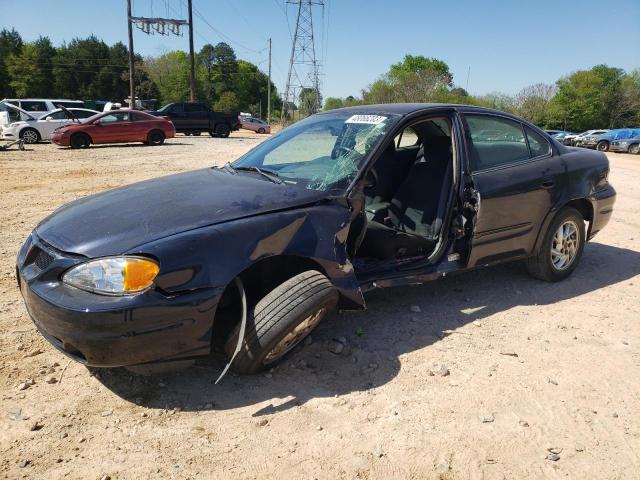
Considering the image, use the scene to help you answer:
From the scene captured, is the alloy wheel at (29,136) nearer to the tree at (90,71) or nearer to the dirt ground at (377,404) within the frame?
the dirt ground at (377,404)

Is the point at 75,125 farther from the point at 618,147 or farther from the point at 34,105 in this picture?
the point at 618,147

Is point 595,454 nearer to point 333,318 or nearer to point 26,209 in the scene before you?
point 333,318

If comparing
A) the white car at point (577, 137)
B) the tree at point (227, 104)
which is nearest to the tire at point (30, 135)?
the white car at point (577, 137)

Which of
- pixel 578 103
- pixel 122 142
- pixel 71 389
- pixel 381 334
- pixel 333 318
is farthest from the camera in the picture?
pixel 578 103

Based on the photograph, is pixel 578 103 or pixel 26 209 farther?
pixel 578 103

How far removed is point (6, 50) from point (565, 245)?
69328mm

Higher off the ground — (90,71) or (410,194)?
(90,71)

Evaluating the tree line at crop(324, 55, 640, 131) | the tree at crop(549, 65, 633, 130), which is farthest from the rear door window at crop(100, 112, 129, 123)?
the tree at crop(549, 65, 633, 130)

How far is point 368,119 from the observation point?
3.58 m

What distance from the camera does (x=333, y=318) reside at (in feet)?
11.9

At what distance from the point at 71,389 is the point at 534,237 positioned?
3650 millimetres

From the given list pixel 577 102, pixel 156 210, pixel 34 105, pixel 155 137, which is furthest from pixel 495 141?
pixel 577 102

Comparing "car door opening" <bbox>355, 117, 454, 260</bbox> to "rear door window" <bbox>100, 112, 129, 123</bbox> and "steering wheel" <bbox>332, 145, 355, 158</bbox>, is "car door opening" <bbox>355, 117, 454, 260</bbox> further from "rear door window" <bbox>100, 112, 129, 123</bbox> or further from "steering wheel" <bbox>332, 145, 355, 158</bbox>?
"rear door window" <bbox>100, 112, 129, 123</bbox>

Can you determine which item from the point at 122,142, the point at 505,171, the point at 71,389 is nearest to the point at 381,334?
the point at 505,171
